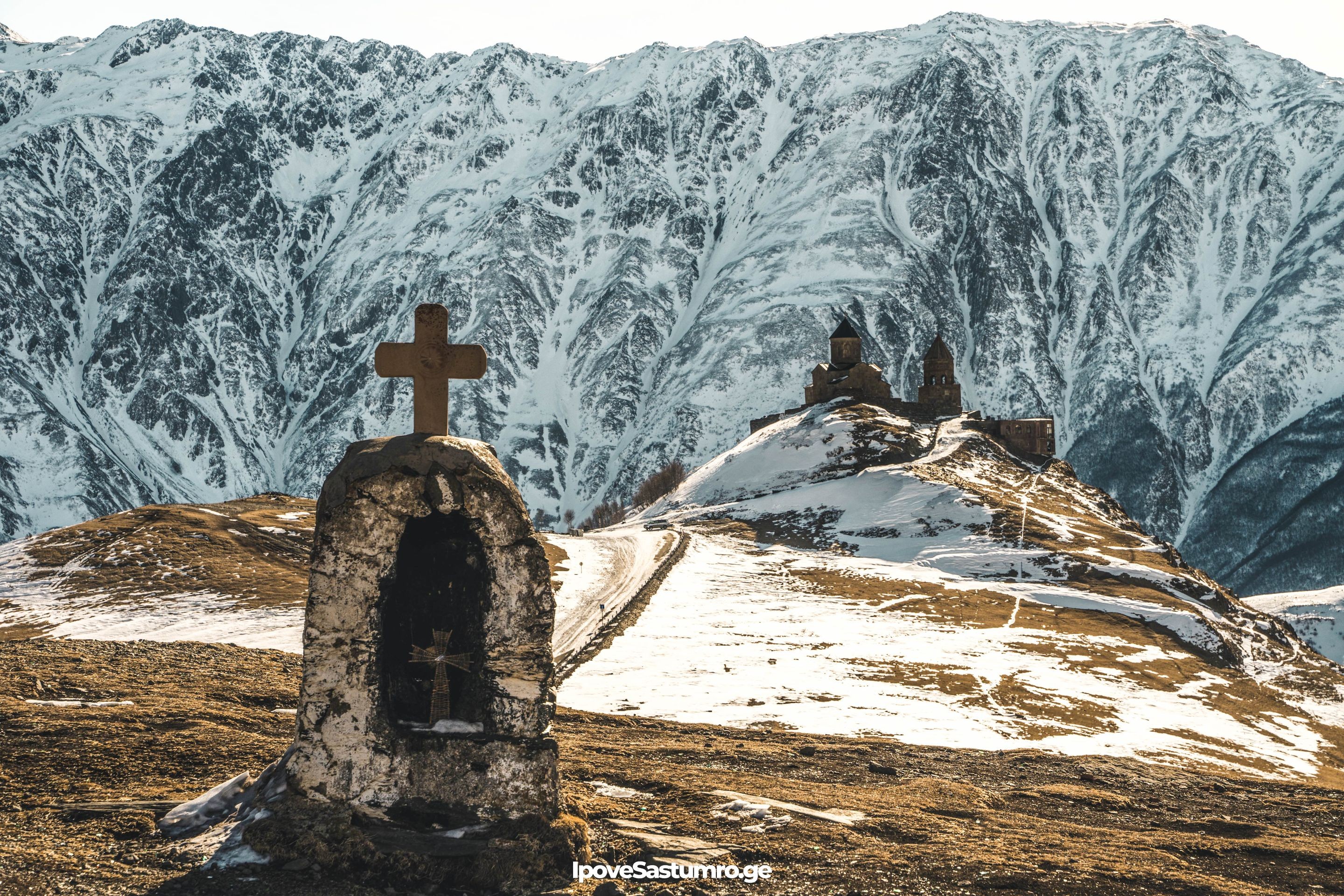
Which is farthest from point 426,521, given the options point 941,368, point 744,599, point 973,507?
point 941,368

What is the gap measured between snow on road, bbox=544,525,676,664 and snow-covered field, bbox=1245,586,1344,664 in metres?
67.6

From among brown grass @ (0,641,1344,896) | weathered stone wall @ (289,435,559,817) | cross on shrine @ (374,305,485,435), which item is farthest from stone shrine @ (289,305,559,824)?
brown grass @ (0,641,1344,896)

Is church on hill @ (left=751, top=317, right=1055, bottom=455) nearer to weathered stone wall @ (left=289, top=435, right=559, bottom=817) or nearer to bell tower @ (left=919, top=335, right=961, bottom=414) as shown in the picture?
bell tower @ (left=919, top=335, right=961, bottom=414)

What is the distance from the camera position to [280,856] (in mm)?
13203

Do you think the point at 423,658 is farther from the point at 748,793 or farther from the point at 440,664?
the point at 748,793

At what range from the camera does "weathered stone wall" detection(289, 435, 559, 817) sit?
46.1 feet

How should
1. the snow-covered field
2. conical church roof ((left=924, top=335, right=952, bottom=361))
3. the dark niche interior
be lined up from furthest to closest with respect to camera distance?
conical church roof ((left=924, top=335, right=952, bottom=361)) < the snow-covered field < the dark niche interior

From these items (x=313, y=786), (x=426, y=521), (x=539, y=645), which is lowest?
(x=313, y=786)

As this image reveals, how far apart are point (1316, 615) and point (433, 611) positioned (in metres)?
134

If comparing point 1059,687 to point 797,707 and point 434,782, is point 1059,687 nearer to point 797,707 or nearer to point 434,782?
→ point 797,707

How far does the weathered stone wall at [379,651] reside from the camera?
46.1 feet

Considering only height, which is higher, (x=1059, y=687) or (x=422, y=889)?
(x=422, y=889)

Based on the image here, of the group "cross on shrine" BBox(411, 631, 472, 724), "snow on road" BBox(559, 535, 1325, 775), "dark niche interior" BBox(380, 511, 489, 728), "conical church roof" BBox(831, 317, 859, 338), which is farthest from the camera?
"conical church roof" BBox(831, 317, 859, 338)

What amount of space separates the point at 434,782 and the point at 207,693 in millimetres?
11197
